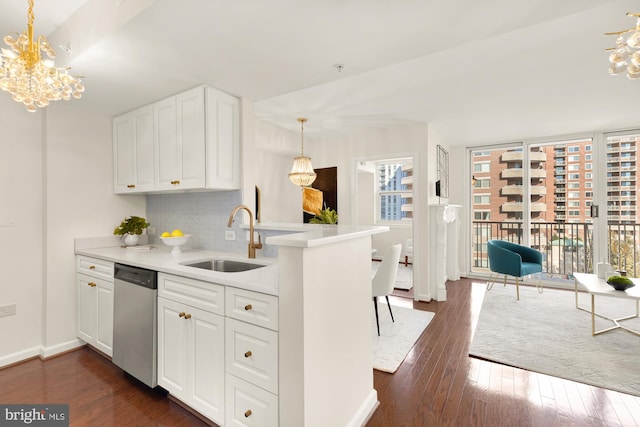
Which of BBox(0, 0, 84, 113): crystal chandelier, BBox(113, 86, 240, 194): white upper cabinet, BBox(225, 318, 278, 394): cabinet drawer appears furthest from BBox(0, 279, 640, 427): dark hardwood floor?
BBox(0, 0, 84, 113): crystal chandelier

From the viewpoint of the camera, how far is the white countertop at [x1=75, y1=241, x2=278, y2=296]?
1531 millimetres

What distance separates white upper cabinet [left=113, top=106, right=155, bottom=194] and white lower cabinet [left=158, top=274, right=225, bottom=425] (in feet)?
4.57

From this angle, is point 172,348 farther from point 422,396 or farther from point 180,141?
point 422,396

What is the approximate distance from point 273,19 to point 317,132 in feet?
10.8

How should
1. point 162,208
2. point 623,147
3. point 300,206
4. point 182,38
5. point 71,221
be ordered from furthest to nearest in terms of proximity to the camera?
point 300,206
point 623,147
point 162,208
point 71,221
point 182,38

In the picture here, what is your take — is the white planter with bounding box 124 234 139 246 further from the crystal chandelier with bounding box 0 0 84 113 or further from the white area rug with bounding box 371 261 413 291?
the white area rug with bounding box 371 261 413 291

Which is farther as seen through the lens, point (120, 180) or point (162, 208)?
point (162, 208)

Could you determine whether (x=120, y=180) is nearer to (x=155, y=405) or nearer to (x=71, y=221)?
(x=71, y=221)

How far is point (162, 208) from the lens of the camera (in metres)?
3.29

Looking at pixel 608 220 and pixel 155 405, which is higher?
pixel 608 220

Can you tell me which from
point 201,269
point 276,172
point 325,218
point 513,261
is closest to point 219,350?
point 201,269

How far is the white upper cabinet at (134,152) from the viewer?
9.23ft

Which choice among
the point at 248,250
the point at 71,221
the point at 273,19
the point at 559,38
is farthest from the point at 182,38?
the point at 559,38

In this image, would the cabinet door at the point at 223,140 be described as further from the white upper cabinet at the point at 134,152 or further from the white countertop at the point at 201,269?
the white upper cabinet at the point at 134,152
